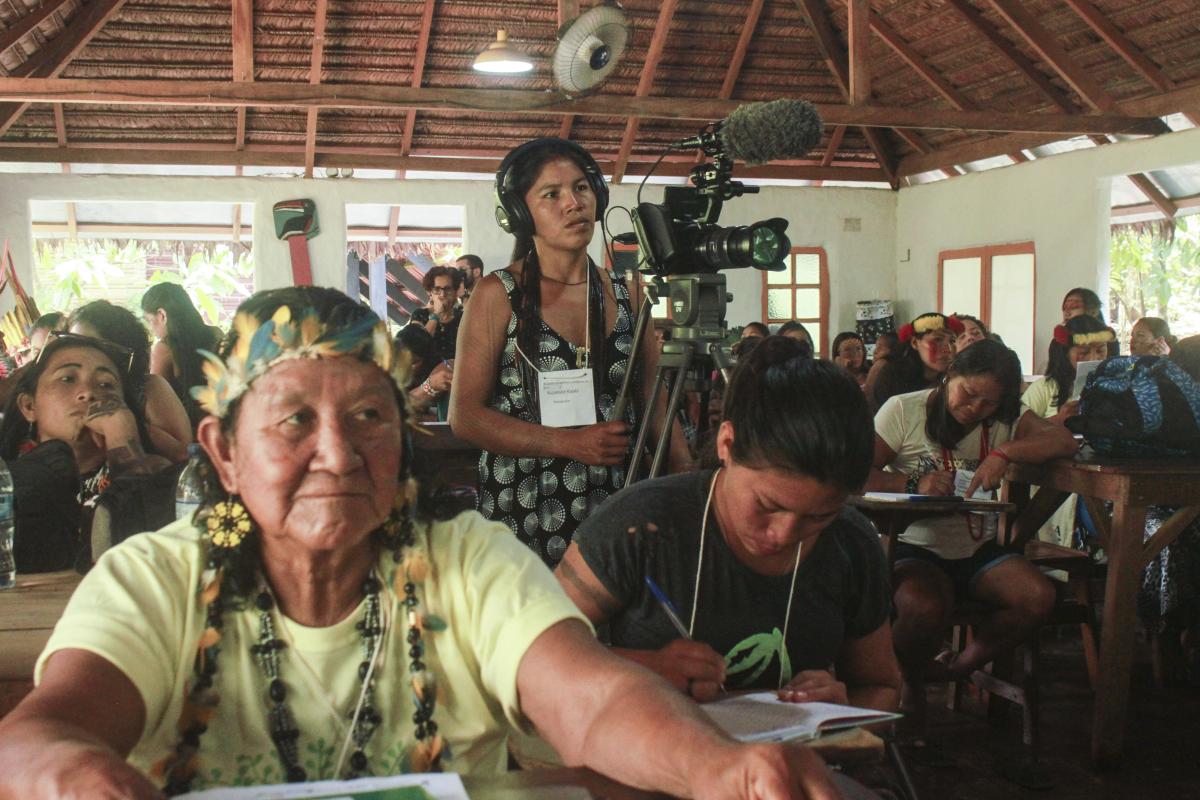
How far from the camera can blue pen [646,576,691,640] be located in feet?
5.40

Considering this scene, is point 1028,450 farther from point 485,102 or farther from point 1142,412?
point 485,102

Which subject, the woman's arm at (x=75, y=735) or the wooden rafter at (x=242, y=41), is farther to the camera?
the wooden rafter at (x=242, y=41)

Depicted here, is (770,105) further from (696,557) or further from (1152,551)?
(1152,551)

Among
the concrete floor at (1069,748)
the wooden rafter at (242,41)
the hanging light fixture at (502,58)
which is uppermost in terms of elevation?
the wooden rafter at (242,41)

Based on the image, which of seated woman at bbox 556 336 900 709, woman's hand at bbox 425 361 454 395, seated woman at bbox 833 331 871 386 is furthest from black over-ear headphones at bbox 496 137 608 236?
seated woman at bbox 833 331 871 386

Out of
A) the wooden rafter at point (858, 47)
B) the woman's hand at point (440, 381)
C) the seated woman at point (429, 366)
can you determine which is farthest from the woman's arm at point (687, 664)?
the wooden rafter at point (858, 47)

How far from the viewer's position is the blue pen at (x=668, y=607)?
1.65 meters

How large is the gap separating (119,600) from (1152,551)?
279 cm

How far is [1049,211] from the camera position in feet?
32.2

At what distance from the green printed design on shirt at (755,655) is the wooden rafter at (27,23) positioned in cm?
846

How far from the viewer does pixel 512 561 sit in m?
1.31

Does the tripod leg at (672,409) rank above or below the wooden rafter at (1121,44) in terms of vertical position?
below

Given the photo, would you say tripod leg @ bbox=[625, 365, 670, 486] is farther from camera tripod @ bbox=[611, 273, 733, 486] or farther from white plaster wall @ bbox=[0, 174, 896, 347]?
white plaster wall @ bbox=[0, 174, 896, 347]

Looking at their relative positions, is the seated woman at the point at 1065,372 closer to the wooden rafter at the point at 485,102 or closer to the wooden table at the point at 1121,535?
the wooden table at the point at 1121,535
